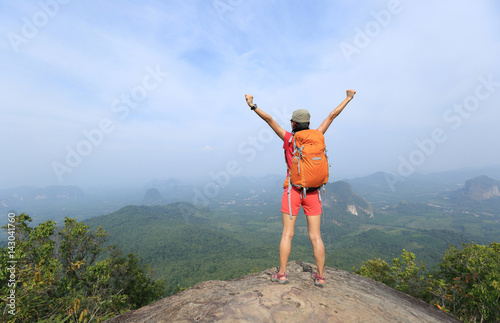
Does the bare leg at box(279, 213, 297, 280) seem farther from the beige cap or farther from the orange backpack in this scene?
the beige cap

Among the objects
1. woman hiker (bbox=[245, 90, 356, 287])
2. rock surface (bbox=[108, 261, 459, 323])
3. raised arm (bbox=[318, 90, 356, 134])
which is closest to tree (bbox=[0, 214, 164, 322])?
rock surface (bbox=[108, 261, 459, 323])

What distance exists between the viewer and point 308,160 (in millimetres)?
3625

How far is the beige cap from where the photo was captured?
387 cm

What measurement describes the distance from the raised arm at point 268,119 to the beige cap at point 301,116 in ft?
1.18

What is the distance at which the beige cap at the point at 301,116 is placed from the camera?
12.7 feet

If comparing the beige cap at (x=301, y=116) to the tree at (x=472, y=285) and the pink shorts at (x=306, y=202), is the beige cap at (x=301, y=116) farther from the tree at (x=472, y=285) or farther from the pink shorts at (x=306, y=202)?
the tree at (x=472, y=285)

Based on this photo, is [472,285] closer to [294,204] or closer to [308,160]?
[294,204]

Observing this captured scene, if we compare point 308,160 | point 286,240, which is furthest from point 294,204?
point 308,160

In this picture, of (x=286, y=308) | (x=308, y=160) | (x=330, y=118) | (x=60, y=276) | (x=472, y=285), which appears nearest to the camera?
(x=286, y=308)

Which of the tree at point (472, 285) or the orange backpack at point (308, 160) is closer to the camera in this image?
the orange backpack at point (308, 160)

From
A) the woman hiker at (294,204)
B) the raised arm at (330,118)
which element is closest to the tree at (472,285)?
the woman hiker at (294,204)

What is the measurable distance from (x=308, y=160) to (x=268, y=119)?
1.16m

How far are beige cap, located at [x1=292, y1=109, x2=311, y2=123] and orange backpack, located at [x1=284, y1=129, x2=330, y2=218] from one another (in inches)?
10.3

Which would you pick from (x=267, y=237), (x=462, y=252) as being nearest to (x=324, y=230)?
(x=267, y=237)
